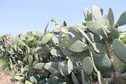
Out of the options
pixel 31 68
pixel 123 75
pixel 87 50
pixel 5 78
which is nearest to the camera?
pixel 123 75

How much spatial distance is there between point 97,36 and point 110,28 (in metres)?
0.08

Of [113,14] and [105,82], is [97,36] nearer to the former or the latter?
[113,14]

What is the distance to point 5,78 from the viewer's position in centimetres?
569

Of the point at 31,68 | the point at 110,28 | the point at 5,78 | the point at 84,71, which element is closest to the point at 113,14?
the point at 110,28

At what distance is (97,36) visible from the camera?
47.9 inches

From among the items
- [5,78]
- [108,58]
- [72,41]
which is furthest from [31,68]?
[5,78]

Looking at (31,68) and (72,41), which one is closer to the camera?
(72,41)

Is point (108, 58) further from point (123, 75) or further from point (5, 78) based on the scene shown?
point (5, 78)

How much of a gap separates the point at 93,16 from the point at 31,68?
1.05 m

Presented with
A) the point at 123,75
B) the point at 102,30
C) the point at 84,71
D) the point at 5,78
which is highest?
the point at 5,78

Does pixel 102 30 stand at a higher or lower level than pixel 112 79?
higher

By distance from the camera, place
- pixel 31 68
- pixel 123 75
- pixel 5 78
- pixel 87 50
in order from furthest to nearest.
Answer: pixel 5 78 → pixel 31 68 → pixel 87 50 → pixel 123 75

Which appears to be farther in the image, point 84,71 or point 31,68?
point 31,68

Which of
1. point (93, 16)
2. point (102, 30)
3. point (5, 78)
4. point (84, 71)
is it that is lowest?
point (84, 71)
